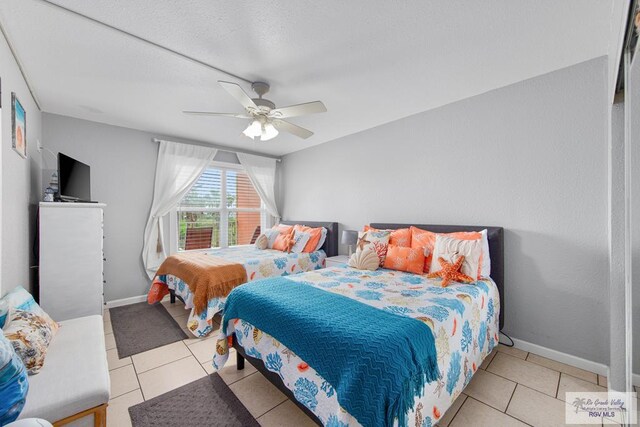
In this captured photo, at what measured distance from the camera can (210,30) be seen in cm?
171

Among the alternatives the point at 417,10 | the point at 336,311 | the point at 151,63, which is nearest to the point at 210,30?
the point at 151,63

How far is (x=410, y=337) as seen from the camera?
4.13 ft

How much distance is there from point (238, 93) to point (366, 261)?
1.97 metres

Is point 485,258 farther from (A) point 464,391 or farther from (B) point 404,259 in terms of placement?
(A) point 464,391

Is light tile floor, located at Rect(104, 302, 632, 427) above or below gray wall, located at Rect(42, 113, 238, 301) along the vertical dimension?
below

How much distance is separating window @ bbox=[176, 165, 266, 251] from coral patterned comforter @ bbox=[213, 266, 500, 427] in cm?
279

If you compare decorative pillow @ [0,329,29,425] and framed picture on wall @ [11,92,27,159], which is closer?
decorative pillow @ [0,329,29,425]

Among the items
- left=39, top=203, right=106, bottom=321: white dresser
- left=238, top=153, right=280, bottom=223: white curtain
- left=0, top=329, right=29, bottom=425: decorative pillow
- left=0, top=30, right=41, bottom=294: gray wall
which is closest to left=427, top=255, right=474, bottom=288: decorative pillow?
left=0, top=329, right=29, bottom=425: decorative pillow

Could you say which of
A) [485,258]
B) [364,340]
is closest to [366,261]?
[485,258]

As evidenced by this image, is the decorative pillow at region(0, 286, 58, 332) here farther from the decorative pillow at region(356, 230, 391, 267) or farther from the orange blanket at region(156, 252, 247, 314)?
the decorative pillow at region(356, 230, 391, 267)

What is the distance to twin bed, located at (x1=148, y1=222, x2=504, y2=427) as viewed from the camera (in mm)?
1105

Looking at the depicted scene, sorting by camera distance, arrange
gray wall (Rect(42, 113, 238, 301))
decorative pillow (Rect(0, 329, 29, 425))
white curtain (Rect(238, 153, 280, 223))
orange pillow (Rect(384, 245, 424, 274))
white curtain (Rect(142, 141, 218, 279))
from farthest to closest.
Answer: white curtain (Rect(238, 153, 280, 223))
white curtain (Rect(142, 141, 218, 279))
gray wall (Rect(42, 113, 238, 301))
orange pillow (Rect(384, 245, 424, 274))
decorative pillow (Rect(0, 329, 29, 425))

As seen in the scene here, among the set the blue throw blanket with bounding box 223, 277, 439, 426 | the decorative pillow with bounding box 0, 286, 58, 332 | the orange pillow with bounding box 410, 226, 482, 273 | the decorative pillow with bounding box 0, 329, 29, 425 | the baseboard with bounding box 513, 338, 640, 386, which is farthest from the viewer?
the orange pillow with bounding box 410, 226, 482, 273

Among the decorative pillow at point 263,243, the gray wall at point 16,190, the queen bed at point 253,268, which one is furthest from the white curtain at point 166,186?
the decorative pillow at point 263,243
